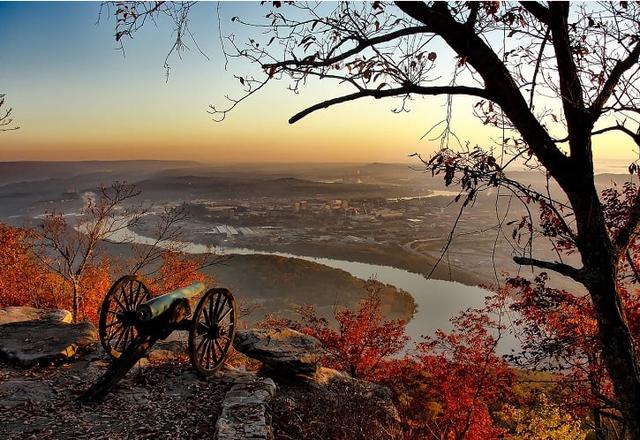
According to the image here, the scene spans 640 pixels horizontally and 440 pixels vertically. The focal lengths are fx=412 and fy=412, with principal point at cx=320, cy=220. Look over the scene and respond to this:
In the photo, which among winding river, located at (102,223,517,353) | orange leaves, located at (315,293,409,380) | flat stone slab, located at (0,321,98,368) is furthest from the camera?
winding river, located at (102,223,517,353)

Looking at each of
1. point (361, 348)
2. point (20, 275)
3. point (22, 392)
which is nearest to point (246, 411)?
point (22, 392)

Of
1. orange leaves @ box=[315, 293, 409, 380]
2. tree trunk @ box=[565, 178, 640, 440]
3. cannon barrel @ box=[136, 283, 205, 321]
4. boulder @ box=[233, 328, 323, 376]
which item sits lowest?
orange leaves @ box=[315, 293, 409, 380]

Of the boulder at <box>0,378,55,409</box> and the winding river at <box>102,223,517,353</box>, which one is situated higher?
the boulder at <box>0,378,55,409</box>

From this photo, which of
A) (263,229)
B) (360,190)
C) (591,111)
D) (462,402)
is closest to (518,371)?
(462,402)

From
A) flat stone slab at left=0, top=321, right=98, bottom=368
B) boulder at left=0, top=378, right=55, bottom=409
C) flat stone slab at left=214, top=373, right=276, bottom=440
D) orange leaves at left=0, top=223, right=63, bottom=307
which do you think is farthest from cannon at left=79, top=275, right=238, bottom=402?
orange leaves at left=0, top=223, right=63, bottom=307

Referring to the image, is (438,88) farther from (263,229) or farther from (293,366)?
(263,229)

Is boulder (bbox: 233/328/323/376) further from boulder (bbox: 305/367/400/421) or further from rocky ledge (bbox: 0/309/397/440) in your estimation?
boulder (bbox: 305/367/400/421)

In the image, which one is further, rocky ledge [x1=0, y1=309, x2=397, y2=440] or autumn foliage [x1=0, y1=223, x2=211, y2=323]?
autumn foliage [x1=0, y1=223, x2=211, y2=323]

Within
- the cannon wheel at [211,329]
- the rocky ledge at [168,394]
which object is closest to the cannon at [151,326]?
the cannon wheel at [211,329]
